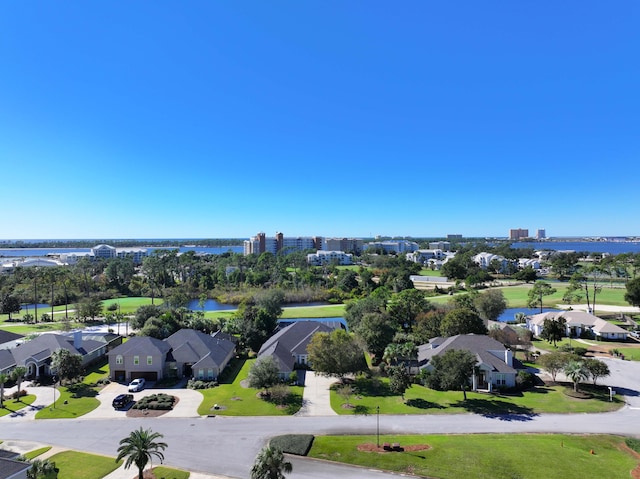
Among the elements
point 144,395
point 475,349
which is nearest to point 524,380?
point 475,349

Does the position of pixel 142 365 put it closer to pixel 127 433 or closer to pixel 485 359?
pixel 127 433

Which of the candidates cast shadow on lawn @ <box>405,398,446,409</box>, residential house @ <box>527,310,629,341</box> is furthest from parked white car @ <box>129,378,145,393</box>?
residential house @ <box>527,310,629,341</box>

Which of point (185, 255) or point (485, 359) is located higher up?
point (185, 255)

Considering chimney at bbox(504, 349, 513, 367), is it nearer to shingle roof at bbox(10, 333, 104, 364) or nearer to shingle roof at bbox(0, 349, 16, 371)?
shingle roof at bbox(10, 333, 104, 364)

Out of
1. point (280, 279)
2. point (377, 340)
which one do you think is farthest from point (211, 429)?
point (280, 279)

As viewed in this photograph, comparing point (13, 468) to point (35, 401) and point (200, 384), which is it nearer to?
point (200, 384)
